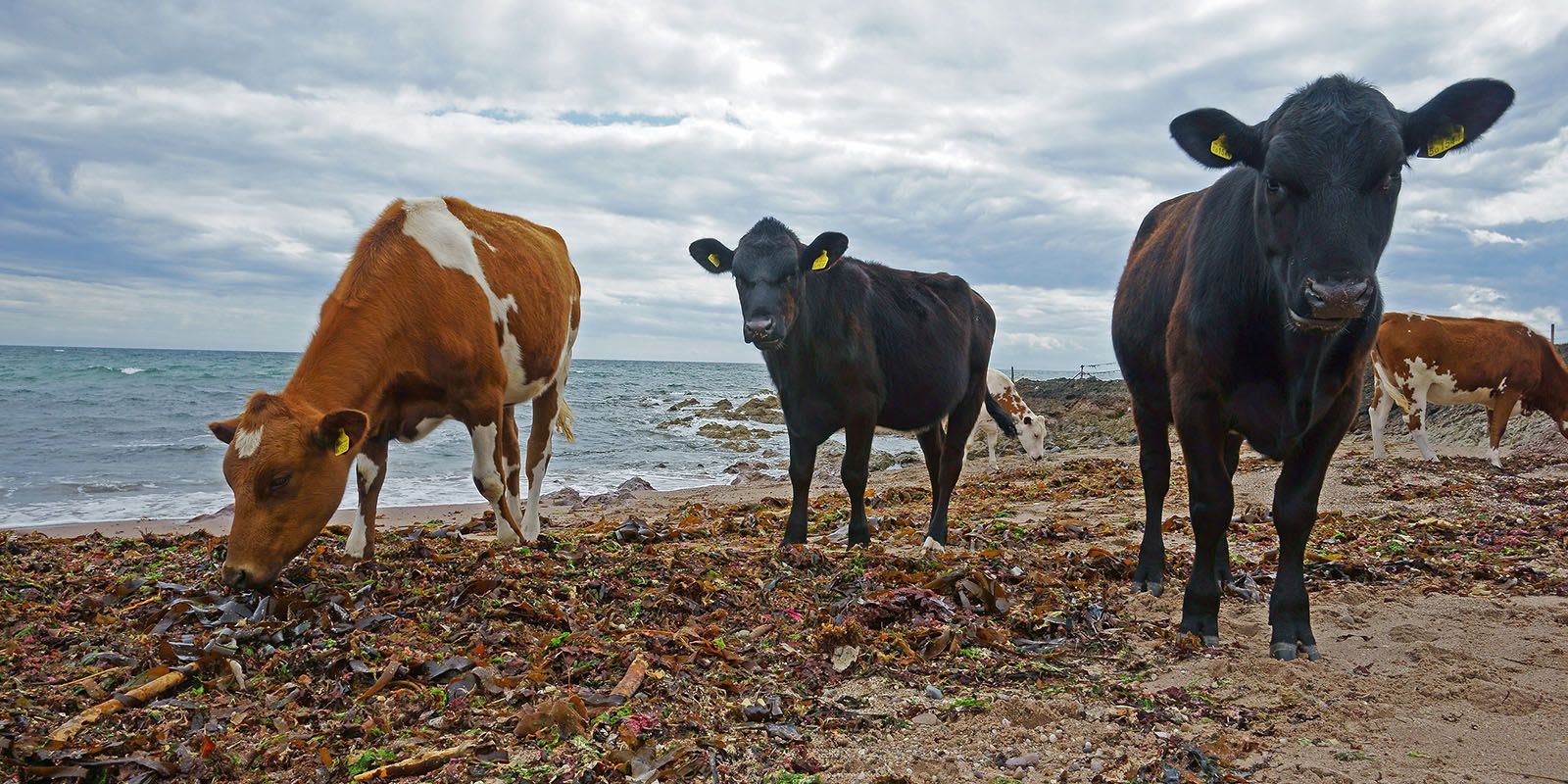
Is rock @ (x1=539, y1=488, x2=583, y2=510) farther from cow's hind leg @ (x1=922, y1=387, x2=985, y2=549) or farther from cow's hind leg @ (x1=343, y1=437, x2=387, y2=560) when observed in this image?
cow's hind leg @ (x1=922, y1=387, x2=985, y2=549)

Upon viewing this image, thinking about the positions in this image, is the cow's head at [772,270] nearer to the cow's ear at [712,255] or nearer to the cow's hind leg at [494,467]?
the cow's ear at [712,255]

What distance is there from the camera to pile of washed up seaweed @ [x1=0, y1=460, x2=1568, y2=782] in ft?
9.36

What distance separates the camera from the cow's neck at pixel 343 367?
493 cm

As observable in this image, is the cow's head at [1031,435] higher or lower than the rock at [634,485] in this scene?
higher

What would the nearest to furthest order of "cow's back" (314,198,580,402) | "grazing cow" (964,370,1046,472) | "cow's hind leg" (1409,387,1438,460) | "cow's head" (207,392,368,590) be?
"cow's head" (207,392,368,590), "cow's back" (314,198,580,402), "cow's hind leg" (1409,387,1438,460), "grazing cow" (964,370,1046,472)

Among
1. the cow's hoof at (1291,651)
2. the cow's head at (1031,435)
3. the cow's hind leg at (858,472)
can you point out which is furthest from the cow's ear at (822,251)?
the cow's head at (1031,435)

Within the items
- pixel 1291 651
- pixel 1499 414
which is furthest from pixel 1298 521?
pixel 1499 414

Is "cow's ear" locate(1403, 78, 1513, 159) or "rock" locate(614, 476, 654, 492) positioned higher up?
"cow's ear" locate(1403, 78, 1513, 159)

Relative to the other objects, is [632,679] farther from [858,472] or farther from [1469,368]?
[1469,368]

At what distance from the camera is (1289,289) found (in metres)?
3.50

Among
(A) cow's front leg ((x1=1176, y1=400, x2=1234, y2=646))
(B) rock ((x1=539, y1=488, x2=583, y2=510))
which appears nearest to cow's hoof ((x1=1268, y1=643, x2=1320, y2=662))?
(A) cow's front leg ((x1=1176, y1=400, x2=1234, y2=646))

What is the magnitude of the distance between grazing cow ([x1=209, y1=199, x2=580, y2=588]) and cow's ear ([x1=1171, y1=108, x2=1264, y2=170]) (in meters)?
4.32

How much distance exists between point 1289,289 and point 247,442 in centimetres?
496

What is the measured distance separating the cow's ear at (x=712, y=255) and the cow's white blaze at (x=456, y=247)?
1.69 meters
